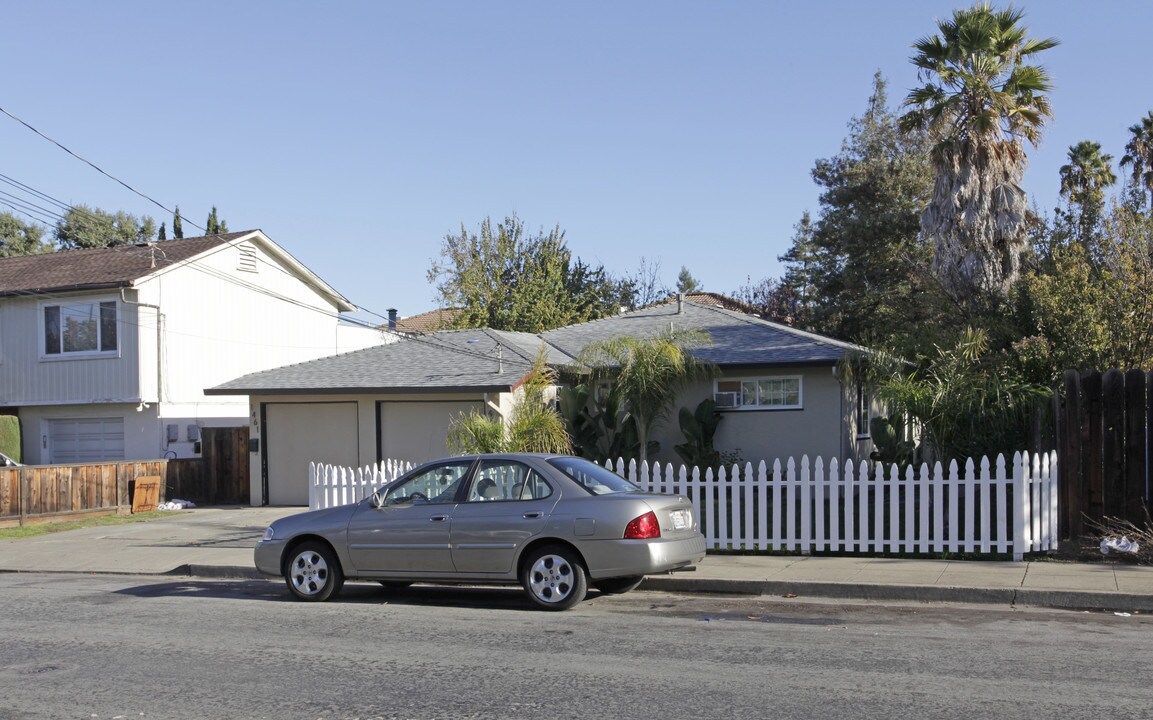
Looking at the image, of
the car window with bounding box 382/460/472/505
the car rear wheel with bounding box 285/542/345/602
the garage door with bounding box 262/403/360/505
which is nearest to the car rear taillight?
the car window with bounding box 382/460/472/505

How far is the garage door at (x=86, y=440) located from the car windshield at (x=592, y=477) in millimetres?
18187

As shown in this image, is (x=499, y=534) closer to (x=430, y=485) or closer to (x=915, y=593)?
(x=430, y=485)

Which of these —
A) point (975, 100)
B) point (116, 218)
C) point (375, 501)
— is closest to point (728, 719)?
point (375, 501)

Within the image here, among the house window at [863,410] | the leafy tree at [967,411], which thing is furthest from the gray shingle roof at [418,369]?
the leafy tree at [967,411]

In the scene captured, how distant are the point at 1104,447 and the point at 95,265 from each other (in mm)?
23813

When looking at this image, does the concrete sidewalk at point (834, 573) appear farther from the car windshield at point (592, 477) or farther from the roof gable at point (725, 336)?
the roof gable at point (725, 336)

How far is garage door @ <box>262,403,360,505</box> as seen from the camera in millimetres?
21781

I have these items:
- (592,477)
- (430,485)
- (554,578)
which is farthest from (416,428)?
(554,578)

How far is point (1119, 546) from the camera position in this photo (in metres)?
11.7

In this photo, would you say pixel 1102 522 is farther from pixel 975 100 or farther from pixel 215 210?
pixel 215 210

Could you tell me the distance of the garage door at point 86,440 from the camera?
2541cm

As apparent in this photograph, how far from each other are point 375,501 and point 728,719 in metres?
5.62

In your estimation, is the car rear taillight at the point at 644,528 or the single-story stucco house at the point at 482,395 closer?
the car rear taillight at the point at 644,528

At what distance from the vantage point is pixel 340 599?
11.1 metres
